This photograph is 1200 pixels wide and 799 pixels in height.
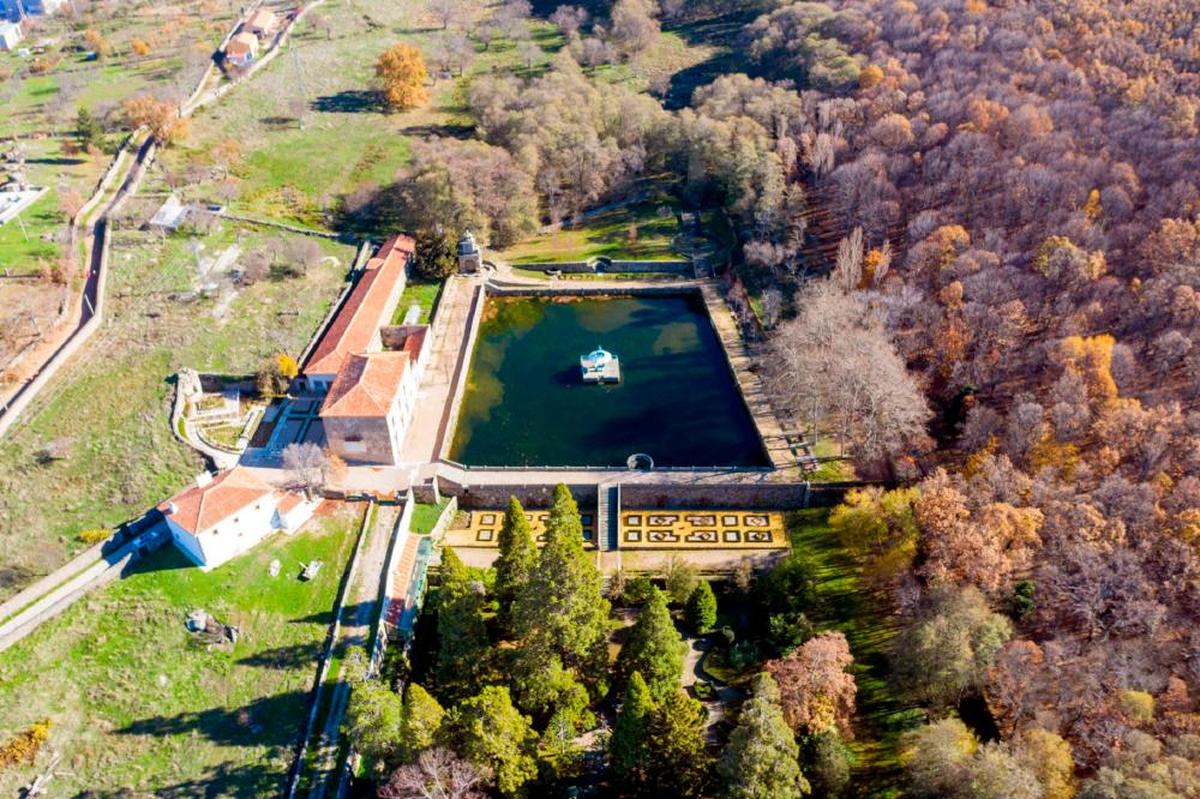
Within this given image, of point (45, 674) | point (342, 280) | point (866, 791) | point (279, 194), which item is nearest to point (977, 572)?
point (866, 791)

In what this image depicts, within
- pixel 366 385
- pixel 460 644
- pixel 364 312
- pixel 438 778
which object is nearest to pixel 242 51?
pixel 364 312

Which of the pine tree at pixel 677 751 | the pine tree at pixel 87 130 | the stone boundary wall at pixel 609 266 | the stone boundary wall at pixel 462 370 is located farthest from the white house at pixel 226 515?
the pine tree at pixel 87 130

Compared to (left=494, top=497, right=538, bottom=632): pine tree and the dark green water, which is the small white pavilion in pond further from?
(left=494, top=497, right=538, bottom=632): pine tree

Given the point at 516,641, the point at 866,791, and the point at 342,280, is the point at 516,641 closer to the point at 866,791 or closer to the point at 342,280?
the point at 866,791

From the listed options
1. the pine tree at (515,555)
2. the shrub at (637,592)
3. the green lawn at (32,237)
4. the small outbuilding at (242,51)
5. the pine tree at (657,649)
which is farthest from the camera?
the small outbuilding at (242,51)

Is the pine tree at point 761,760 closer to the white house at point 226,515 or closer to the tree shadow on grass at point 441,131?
the white house at point 226,515

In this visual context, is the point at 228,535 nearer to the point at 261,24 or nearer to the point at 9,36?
the point at 261,24

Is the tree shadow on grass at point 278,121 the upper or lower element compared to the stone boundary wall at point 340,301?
upper
